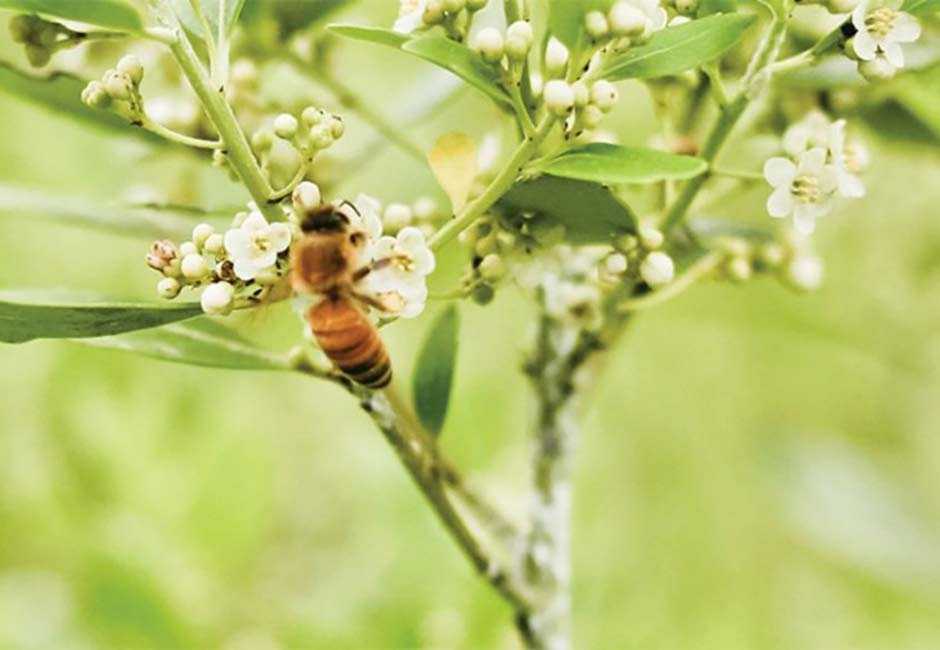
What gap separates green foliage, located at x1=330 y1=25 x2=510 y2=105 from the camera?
0.83 metres

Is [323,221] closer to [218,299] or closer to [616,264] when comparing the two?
[218,299]

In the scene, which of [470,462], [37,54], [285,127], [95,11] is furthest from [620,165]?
[470,462]

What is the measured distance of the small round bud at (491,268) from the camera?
3.22ft

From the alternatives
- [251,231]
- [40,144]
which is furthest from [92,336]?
[40,144]

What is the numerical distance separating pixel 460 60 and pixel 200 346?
0.39 m

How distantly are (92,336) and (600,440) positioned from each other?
5.68ft

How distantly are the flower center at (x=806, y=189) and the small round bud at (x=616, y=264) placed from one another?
0.15m

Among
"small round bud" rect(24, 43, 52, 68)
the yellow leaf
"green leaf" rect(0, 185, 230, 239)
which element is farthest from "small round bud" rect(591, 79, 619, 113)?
"green leaf" rect(0, 185, 230, 239)

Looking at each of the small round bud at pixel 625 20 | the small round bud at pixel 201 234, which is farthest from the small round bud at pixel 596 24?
the small round bud at pixel 201 234

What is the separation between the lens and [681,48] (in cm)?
87

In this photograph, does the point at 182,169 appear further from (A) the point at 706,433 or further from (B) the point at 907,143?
(A) the point at 706,433

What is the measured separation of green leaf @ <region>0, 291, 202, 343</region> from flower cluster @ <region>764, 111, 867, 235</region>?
477mm

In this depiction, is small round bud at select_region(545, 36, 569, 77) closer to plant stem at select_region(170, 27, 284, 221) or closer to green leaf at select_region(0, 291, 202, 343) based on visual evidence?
plant stem at select_region(170, 27, 284, 221)

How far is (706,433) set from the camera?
3248mm
